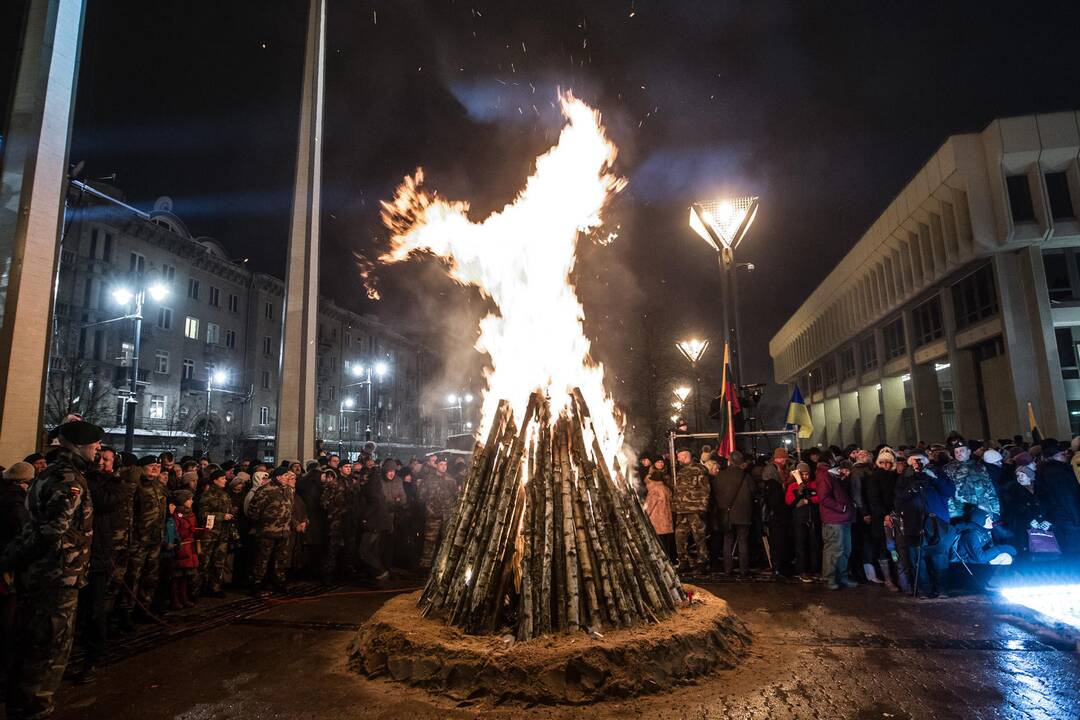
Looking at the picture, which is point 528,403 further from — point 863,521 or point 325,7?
point 325,7

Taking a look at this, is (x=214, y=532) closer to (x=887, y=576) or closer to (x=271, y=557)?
(x=271, y=557)

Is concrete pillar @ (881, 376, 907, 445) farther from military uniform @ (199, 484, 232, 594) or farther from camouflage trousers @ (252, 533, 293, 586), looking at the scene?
military uniform @ (199, 484, 232, 594)

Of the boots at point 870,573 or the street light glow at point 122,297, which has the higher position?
the street light glow at point 122,297

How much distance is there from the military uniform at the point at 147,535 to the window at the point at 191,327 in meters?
39.8

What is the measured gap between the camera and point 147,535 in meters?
7.95

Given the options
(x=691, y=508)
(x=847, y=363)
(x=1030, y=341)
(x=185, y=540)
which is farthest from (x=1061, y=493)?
(x=847, y=363)

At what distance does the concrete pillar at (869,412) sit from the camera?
44675mm

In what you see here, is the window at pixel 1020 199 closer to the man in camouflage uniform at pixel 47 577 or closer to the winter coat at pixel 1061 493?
the winter coat at pixel 1061 493

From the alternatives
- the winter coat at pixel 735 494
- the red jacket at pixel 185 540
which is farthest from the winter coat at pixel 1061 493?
the red jacket at pixel 185 540

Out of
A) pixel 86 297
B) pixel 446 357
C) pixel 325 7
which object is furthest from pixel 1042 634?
pixel 446 357

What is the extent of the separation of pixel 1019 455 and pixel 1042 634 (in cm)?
423

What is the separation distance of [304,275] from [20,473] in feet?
43.2

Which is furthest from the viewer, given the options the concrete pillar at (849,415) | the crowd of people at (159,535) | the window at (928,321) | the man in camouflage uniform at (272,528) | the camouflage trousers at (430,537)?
the concrete pillar at (849,415)

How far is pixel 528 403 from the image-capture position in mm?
7258
